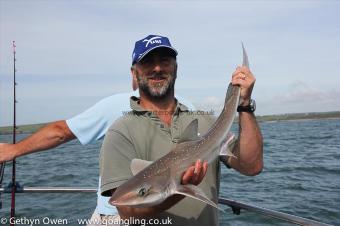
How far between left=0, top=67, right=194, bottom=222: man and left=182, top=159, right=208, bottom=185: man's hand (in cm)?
152

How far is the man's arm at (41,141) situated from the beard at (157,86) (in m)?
1.52

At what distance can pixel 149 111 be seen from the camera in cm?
350

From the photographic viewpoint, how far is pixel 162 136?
131 inches

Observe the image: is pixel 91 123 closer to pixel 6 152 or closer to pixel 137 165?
pixel 6 152

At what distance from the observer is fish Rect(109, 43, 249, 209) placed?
2.73m

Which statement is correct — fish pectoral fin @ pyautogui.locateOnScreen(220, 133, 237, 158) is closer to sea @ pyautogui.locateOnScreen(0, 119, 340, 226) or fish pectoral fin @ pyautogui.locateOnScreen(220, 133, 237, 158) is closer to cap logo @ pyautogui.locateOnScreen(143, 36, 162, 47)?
cap logo @ pyautogui.locateOnScreen(143, 36, 162, 47)

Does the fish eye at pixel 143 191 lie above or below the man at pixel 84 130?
below

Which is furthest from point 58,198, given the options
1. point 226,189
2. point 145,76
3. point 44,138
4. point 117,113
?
point 145,76

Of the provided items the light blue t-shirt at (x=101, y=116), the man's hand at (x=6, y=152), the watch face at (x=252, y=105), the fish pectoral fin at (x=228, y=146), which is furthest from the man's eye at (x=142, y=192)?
the man's hand at (x=6, y=152)

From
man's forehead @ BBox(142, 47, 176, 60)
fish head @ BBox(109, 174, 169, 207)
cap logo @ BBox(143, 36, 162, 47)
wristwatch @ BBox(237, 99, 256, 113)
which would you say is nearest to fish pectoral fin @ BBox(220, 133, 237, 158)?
wristwatch @ BBox(237, 99, 256, 113)

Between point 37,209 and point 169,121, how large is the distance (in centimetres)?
894

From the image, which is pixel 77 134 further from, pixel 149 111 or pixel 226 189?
pixel 226 189

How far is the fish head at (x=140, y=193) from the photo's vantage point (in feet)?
8.86

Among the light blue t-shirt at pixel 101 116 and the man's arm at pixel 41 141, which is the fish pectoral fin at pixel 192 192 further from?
the man's arm at pixel 41 141
